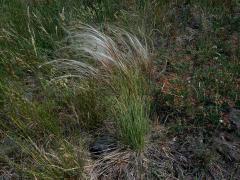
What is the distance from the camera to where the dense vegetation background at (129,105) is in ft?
9.37

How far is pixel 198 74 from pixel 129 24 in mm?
1052

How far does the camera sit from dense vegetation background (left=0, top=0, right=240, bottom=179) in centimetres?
286

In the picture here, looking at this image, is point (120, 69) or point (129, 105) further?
point (120, 69)

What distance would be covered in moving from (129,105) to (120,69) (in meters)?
0.57

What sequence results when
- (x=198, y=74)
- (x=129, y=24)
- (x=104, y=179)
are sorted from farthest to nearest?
(x=129, y=24) < (x=198, y=74) < (x=104, y=179)

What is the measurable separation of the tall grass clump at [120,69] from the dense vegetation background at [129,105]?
0.04ft

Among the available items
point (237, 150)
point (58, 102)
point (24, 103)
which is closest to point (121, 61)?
point (58, 102)

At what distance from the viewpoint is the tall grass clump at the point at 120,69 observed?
295 centimetres

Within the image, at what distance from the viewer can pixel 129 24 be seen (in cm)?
424

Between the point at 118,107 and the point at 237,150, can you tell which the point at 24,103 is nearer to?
the point at 118,107

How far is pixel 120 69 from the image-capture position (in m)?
3.48

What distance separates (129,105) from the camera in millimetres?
3004

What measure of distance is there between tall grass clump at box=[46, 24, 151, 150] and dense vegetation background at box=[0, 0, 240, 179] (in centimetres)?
1

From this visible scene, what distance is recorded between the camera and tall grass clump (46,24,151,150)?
295 centimetres
